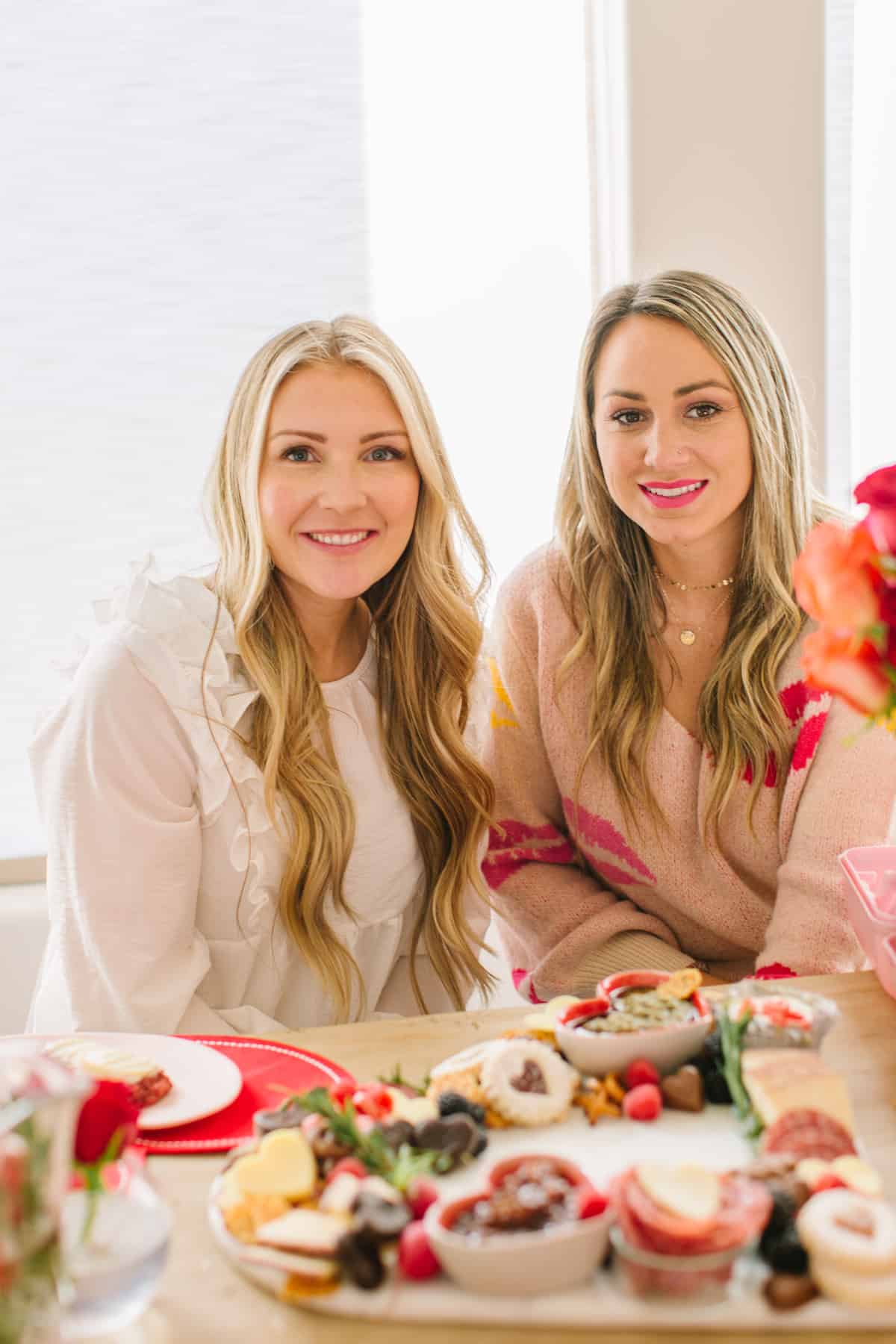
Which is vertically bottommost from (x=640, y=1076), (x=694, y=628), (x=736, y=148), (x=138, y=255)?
(x=640, y=1076)

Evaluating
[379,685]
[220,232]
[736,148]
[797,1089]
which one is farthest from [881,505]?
[220,232]

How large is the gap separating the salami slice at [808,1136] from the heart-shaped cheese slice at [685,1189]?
0.09m

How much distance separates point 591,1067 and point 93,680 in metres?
0.80

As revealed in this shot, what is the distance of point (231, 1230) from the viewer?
0.89 m

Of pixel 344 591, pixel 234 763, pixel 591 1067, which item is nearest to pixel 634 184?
pixel 344 591

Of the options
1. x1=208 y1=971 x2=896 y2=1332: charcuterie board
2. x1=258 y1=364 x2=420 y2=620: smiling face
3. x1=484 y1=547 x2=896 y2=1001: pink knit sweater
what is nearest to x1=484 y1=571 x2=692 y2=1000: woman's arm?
x1=484 y1=547 x2=896 y2=1001: pink knit sweater

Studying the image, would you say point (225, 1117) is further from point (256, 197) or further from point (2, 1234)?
point (256, 197)

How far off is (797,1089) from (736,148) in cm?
183

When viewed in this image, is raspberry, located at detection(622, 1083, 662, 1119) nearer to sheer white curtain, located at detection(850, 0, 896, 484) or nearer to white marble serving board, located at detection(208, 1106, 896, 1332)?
white marble serving board, located at detection(208, 1106, 896, 1332)

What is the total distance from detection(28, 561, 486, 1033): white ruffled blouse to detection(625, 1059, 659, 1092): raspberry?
2.13 feet

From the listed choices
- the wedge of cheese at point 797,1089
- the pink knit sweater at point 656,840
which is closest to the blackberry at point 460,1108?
the wedge of cheese at point 797,1089

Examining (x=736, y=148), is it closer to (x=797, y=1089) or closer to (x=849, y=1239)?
(x=797, y=1089)

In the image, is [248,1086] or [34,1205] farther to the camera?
[248,1086]

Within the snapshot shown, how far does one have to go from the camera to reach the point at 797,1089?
0.95 metres
